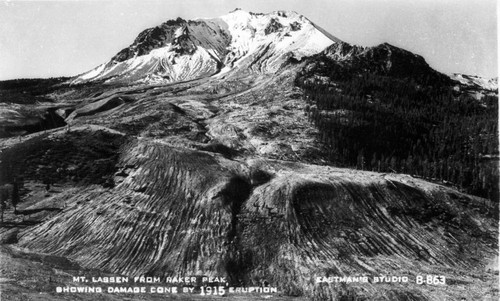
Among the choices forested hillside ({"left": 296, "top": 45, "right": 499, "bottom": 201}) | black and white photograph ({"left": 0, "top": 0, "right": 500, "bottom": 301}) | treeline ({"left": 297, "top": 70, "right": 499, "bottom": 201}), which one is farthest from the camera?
forested hillside ({"left": 296, "top": 45, "right": 499, "bottom": 201})

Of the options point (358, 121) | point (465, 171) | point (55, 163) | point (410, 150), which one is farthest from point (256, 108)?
point (55, 163)

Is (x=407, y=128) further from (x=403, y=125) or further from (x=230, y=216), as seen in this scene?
(x=230, y=216)

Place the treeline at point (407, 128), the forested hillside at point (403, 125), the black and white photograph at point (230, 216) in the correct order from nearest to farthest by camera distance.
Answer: the black and white photograph at point (230, 216), the treeline at point (407, 128), the forested hillside at point (403, 125)

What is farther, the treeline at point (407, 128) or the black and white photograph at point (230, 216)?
the treeline at point (407, 128)

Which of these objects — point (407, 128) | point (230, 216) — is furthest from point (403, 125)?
point (230, 216)

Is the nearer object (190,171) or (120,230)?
(120,230)

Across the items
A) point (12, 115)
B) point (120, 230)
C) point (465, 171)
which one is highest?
point (12, 115)

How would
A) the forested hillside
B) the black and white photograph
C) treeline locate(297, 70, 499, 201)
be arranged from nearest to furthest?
the black and white photograph → treeline locate(297, 70, 499, 201) → the forested hillside

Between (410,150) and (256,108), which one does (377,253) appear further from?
(256,108)
